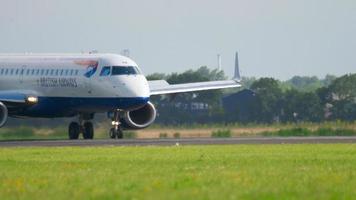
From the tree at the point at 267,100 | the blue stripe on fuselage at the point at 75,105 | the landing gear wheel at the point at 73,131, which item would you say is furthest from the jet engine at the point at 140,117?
the tree at the point at 267,100

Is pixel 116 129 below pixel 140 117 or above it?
below

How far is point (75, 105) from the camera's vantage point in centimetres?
6022

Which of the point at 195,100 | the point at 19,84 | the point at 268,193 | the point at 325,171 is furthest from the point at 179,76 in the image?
the point at 268,193

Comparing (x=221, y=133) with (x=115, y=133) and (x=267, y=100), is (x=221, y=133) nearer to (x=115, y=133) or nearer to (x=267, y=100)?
(x=115, y=133)

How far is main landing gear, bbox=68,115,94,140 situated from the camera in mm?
61125

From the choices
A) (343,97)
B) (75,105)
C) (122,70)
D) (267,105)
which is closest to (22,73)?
(75,105)

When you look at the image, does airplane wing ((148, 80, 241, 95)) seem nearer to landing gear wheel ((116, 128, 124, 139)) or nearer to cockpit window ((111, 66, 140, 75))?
cockpit window ((111, 66, 140, 75))

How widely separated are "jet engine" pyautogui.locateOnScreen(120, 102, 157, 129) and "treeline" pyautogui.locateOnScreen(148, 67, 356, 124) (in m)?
15.7

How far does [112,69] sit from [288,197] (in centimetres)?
3651

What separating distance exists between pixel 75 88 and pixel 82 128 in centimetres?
221

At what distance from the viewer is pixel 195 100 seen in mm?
96125

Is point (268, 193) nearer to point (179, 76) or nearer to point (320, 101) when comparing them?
point (320, 101)

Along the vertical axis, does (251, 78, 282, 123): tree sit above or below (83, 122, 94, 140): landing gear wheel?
above

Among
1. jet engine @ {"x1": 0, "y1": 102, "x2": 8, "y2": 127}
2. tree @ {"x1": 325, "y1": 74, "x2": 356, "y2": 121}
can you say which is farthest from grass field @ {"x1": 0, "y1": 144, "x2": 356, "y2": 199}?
tree @ {"x1": 325, "y1": 74, "x2": 356, "y2": 121}
